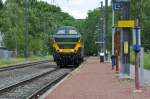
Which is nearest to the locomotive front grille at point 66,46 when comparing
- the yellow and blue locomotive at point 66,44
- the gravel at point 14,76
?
the yellow and blue locomotive at point 66,44

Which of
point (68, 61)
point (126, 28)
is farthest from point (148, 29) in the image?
point (126, 28)

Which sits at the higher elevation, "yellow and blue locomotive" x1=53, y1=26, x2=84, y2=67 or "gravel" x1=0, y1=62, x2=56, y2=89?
"yellow and blue locomotive" x1=53, y1=26, x2=84, y2=67

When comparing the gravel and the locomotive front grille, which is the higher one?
the locomotive front grille

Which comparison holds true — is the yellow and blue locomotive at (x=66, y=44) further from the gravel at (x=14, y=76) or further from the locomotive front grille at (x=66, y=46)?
the gravel at (x=14, y=76)

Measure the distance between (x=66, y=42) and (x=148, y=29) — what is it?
53880 mm

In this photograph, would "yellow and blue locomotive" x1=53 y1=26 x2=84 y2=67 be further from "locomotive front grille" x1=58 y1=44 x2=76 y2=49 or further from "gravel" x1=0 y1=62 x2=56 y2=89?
"gravel" x1=0 y1=62 x2=56 y2=89

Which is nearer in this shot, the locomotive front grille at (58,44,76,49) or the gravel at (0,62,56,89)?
the gravel at (0,62,56,89)

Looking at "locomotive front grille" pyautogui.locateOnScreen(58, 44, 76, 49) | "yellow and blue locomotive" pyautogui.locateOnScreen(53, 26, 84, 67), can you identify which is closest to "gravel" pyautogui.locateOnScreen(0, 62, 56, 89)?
"yellow and blue locomotive" pyautogui.locateOnScreen(53, 26, 84, 67)

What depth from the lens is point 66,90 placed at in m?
22.5

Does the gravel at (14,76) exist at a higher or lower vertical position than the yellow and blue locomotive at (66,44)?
lower

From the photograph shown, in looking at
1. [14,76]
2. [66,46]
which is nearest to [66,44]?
[66,46]

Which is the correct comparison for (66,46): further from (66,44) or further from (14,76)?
(14,76)

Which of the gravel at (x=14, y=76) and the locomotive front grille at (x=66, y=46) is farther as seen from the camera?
the locomotive front grille at (x=66, y=46)

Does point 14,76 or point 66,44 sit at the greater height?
point 66,44
